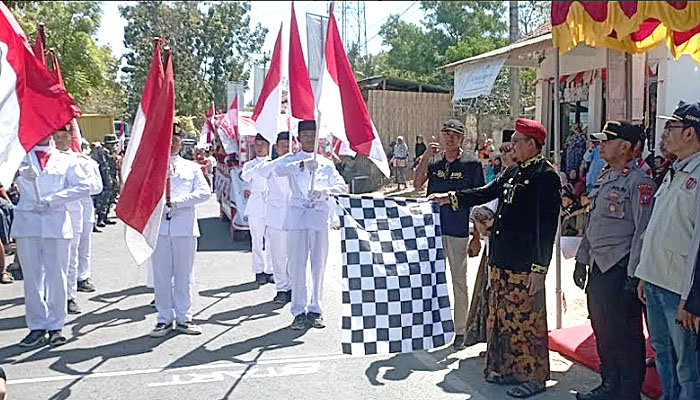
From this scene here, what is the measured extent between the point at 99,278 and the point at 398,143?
13.5m

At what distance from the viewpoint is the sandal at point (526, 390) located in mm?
5102

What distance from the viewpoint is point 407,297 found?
5332 millimetres

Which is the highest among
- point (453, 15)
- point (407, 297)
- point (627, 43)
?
point (453, 15)

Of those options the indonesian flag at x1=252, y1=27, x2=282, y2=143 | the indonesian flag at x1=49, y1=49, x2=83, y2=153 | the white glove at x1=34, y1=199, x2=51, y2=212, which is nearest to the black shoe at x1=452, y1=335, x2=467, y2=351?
the indonesian flag at x1=252, y1=27, x2=282, y2=143

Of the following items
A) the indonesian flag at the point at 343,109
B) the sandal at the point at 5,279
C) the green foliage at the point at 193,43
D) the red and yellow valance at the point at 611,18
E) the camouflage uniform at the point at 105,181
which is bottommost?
the sandal at the point at 5,279

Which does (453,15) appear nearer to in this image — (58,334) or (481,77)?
(481,77)

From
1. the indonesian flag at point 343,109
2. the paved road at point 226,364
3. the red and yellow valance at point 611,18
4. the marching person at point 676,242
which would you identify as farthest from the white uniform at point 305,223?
the marching person at point 676,242

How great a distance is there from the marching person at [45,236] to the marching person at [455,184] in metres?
3.14

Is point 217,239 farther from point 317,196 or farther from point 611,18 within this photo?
point 611,18

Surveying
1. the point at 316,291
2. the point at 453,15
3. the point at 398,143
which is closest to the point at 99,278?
the point at 316,291

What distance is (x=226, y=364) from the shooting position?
5965 mm

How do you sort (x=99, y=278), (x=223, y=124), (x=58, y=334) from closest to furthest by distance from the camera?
1. (x=58, y=334)
2. (x=99, y=278)
3. (x=223, y=124)

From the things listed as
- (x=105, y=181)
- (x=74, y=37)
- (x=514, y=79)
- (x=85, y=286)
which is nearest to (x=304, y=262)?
(x=85, y=286)

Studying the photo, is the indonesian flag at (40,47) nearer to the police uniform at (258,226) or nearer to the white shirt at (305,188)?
the white shirt at (305,188)
